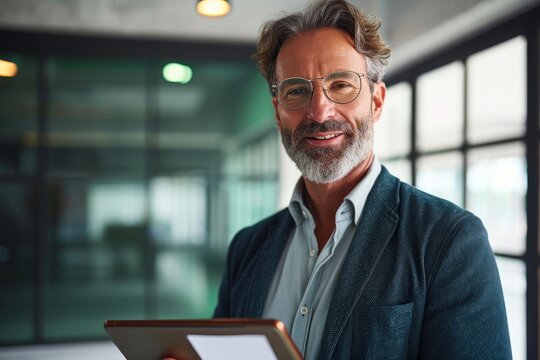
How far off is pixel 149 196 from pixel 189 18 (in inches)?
67.7

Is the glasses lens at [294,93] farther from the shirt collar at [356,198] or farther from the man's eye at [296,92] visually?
the shirt collar at [356,198]

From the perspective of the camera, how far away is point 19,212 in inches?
188

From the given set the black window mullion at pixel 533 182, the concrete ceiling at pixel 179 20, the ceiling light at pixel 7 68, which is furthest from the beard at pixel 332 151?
the ceiling light at pixel 7 68

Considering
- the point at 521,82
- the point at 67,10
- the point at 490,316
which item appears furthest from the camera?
the point at 67,10

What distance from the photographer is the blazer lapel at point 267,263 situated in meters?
1.37

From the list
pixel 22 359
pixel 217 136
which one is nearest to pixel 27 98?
pixel 217 136

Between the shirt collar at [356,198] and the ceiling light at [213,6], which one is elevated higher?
the ceiling light at [213,6]

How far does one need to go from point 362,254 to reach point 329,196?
0.24 metres

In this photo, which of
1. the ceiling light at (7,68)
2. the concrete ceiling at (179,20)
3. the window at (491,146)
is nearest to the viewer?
the window at (491,146)

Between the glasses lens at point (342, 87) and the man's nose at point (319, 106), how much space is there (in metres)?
0.02

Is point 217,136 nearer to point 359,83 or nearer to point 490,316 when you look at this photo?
point 359,83

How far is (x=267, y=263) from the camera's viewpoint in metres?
1.42

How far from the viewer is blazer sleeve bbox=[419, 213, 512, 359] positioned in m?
1.00

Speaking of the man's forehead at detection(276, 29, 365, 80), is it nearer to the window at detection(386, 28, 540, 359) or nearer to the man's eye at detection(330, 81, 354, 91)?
the man's eye at detection(330, 81, 354, 91)
